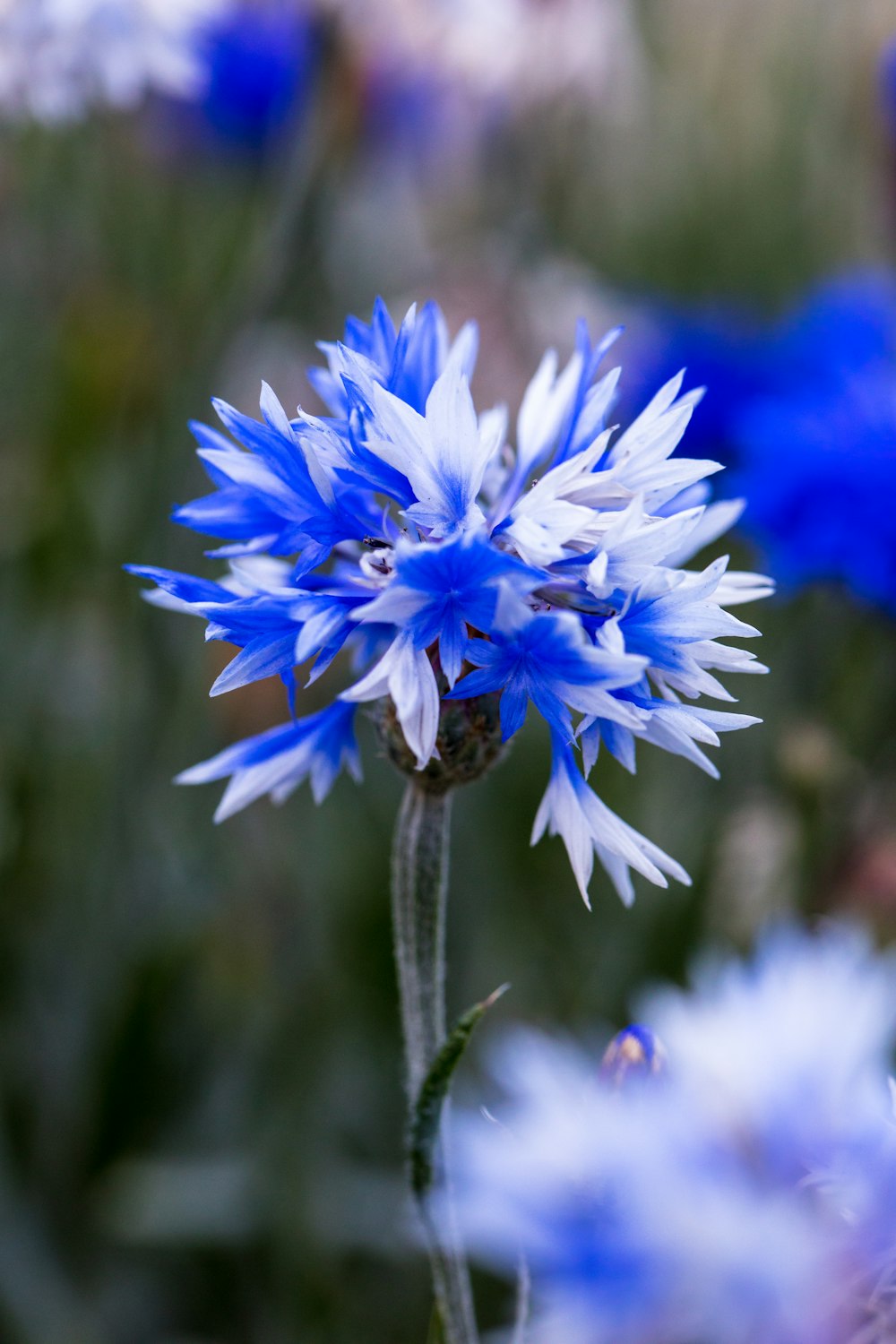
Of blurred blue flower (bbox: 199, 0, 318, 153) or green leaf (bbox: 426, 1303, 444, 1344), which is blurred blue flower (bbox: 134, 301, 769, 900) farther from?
blurred blue flower (bbox: 199, 0, 318, 153)

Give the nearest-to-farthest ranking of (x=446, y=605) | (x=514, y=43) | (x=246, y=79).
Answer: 1. (x=446, y=605)
2. (x=514, y=43)
3. (x=246, y=79)

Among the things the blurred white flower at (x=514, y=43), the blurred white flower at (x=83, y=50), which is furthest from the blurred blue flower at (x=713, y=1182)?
the blurred white flower at (x=514, y=43)

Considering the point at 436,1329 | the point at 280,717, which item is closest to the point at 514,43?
the point at 280,717

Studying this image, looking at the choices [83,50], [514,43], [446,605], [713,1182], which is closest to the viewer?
[713,1182]

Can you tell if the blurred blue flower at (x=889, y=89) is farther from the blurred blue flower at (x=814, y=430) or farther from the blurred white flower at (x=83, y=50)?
the blurred white flower at (x=83, y=50)

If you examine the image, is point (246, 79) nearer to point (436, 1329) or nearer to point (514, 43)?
point (514, 43)

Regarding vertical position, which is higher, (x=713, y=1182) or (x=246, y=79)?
(x=246, y=79)
